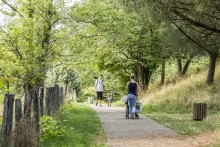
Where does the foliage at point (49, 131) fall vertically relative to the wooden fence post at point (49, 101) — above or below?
below

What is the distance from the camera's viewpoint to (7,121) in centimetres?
718

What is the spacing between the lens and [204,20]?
1462 cm

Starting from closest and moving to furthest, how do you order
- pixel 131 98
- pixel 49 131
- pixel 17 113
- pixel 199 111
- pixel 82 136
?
pixel 17 113
pixel 49 131
pixel 82 136
pixel 199 111
pixel 131 98

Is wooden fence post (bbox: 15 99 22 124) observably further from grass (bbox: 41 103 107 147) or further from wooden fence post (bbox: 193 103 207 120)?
wooden fence post (bbox: 193 103 207 120)

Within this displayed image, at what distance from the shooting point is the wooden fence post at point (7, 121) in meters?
7.11

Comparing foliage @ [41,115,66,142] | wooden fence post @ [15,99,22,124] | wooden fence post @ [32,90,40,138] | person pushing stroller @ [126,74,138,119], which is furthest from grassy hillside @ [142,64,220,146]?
wooden fence post @ [15,99,22,124]

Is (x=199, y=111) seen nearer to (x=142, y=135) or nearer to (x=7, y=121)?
(x=142, y=135)

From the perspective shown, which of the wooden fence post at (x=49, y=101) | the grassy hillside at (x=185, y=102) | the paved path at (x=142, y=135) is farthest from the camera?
the grassy hillside at (x=185, y=102)

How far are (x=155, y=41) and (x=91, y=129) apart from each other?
56.0 feet

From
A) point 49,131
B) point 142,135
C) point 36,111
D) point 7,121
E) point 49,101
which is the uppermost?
point 49,101

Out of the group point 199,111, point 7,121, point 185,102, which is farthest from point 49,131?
point 185,102

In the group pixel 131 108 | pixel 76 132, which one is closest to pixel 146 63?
pixel 131 108

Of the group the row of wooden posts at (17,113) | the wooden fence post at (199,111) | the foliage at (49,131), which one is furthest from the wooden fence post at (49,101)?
the wooden fence post at (199,111)

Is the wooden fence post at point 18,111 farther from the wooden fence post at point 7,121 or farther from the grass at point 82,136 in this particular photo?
the grass at point 82,136
